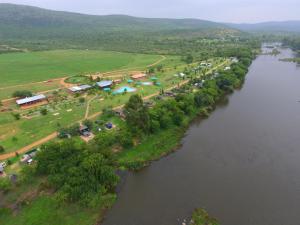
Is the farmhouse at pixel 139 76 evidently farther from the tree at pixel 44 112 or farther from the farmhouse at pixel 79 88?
the tree at pixel 44 112

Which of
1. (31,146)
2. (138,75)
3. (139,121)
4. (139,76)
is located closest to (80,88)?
(139,76)

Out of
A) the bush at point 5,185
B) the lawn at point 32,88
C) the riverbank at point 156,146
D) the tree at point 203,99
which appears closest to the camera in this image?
the bush at point 5,185

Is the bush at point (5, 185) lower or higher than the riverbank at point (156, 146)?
higher

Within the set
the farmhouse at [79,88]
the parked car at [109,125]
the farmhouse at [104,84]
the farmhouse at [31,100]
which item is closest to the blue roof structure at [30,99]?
the farmhouse at [31,100]

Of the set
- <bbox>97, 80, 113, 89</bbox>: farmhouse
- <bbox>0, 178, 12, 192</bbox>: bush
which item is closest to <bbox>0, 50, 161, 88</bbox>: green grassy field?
<bbox>97, 80, 113, 89</bbox>: farmhouse

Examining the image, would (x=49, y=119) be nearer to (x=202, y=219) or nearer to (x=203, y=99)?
(x=203, y=99)

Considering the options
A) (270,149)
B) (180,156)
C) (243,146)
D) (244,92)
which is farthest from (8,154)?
(244,92)

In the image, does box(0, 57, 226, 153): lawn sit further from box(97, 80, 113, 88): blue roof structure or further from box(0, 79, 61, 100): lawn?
box(0, 79, 61, 100): lawn
